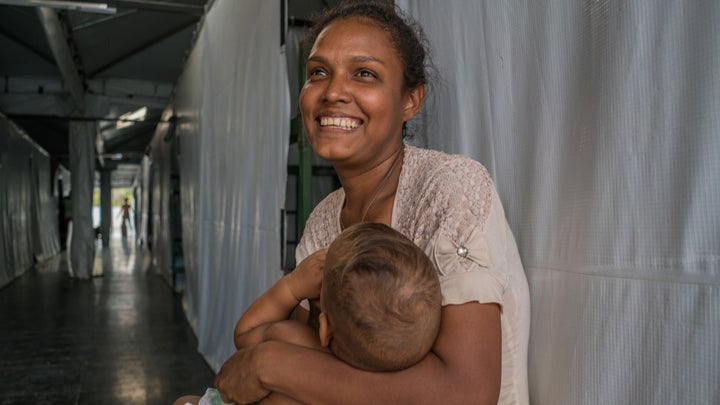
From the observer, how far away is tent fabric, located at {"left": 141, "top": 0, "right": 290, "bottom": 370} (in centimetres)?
317

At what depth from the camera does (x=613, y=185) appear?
1.00m

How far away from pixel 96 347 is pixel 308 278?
4854 millimetres

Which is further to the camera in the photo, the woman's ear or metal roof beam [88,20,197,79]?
metal roof beam [88,20,197,79]

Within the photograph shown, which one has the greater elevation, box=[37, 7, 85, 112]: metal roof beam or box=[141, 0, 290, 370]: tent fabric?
box=[37, 7, 85, 112]: metal roof beam

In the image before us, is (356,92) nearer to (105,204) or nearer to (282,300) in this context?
(282,300)

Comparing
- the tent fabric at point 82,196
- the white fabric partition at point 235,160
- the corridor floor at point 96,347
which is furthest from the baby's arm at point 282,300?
the tent fabric at point 82,196

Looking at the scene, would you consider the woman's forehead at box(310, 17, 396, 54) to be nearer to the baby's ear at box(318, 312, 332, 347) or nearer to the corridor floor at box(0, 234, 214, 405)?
the baby's ear at box(318, 312, 332, 347)

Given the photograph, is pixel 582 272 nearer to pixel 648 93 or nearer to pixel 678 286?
pixel 678 286

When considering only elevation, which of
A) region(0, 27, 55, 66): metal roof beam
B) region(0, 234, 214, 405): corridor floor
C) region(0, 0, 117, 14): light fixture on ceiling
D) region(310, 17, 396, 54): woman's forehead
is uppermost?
region(0, 27, 55, 66): metal roof beam

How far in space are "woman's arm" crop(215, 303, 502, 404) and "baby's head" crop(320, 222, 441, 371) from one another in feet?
0.08

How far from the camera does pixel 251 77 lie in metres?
3.68

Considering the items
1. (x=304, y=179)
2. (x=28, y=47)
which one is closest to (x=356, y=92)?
(x=304, y=179)

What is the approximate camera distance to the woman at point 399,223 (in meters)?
0.97

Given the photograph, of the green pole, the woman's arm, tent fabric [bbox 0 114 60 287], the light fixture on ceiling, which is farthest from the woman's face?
tent fabric [bbox 0 114 60 287]
